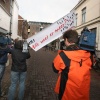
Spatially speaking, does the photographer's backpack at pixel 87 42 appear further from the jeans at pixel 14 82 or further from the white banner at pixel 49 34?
the jeans at pixel 14 82

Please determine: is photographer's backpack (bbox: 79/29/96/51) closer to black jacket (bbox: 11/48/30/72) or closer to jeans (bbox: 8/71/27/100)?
black jacket (bbox: 11/48/30/72)

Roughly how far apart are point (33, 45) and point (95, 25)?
48.5 feet

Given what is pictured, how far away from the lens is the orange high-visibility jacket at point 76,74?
290 centimetres

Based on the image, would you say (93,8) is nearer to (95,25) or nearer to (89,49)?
(95,25)

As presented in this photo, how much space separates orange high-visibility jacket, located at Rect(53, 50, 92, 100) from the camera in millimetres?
2896

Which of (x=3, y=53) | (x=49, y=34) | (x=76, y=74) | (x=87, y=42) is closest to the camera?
(x=76, y=74)

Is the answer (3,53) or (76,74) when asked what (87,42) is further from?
(3,53)

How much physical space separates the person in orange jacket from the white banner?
5.51 feet

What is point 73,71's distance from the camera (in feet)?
9.55

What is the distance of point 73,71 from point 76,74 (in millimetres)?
61

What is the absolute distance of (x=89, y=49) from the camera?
3.04m

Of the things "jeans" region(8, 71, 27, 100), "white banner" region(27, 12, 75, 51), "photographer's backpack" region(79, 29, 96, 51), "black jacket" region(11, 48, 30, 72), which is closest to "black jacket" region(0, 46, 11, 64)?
"black jacket" region(11, 48, 30, 72)

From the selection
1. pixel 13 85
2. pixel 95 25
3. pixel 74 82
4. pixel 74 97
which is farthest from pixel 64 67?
pixel 95 25

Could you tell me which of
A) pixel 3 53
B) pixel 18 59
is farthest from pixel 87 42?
pixel 3 53
